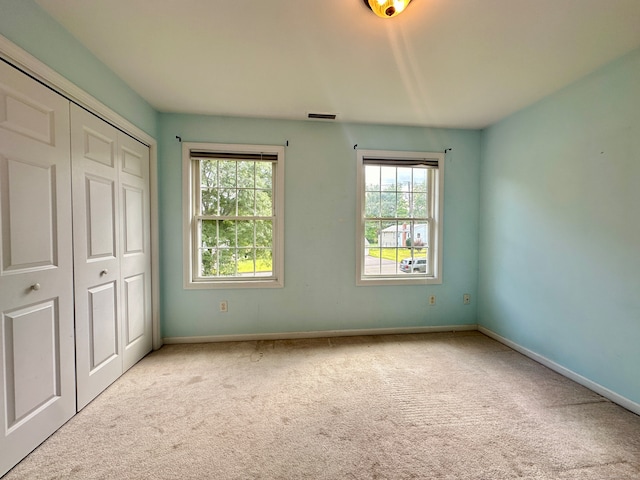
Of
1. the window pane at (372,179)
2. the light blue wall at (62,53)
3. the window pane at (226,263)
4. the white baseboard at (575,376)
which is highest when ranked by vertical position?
the light blue wall at (62,53)

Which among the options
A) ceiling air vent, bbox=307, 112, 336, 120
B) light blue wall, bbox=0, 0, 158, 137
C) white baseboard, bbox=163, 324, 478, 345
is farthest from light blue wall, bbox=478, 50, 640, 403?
light blue wall, bbox=0, 0, 158, 137

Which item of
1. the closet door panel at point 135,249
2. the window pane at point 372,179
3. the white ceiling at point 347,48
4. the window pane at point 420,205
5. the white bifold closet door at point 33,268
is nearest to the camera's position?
the white bifold closet door at point 33,268

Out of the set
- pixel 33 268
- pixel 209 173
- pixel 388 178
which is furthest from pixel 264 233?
pixel 33 268

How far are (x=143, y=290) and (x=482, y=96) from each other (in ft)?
12.1

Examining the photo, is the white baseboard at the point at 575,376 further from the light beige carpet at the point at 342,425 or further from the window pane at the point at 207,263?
the window pane at the point at 207,263

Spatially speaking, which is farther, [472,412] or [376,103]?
[376,103]

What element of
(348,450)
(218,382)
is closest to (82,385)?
(218,382)

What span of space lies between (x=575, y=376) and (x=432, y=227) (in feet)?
5.86

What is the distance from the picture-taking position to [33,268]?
4.46 feet

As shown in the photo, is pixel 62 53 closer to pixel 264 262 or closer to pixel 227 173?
pixel 227 173

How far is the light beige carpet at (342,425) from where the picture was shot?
1.29 meters

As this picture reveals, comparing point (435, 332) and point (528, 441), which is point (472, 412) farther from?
point (435, 332)

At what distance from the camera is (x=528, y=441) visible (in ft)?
4.76

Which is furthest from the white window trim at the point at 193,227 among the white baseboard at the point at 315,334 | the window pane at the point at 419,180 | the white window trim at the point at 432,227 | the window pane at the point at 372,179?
the window pane at the point at 419,180
